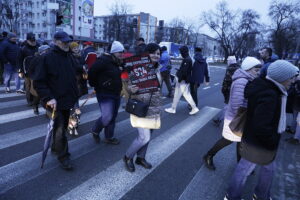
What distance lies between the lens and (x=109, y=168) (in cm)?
365

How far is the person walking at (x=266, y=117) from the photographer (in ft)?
7.47

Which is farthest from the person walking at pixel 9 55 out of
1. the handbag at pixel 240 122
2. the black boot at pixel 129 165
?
the handbag at pixel 240 122

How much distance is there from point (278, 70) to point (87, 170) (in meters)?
2.84

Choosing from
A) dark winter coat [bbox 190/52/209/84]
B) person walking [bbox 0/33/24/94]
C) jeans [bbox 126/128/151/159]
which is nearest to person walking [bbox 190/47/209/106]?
dark winter coat [bbox 190/52/209/84]

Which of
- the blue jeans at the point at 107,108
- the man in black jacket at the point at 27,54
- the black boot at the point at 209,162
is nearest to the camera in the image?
the black boot at the point at 209,162

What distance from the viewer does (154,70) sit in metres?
3.32

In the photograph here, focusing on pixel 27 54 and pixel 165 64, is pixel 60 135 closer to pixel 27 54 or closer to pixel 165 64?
pixel 27 54

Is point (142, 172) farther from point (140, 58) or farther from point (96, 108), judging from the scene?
point (96, 108)

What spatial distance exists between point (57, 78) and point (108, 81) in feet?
3.34

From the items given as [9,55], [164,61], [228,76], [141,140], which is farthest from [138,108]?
[9,55]

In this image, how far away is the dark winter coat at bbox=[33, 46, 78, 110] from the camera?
324 centimetres

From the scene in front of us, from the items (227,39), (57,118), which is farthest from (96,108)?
(227,39)

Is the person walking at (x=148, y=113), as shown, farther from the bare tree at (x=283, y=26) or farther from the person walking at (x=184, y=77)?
the bare tree at (x=283, y=26)

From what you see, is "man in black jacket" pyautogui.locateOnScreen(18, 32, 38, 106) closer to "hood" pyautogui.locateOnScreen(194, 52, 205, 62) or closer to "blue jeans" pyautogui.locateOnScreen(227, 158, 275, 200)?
"hood" pyautogui.locateOnScreen(194, 52, 205, 62)
